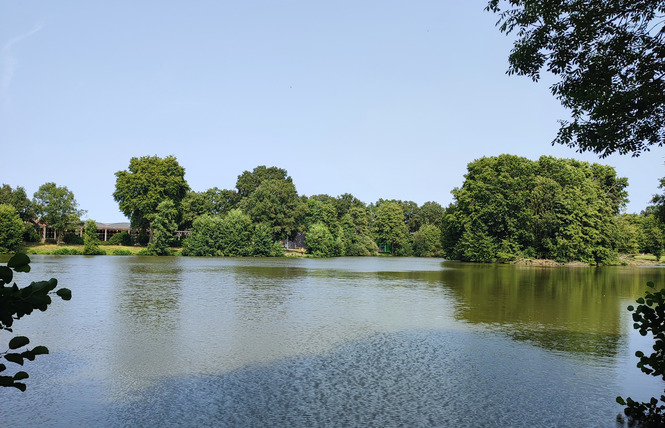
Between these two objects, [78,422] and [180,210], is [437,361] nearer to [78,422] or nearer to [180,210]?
[78,422]

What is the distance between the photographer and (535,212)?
194ft

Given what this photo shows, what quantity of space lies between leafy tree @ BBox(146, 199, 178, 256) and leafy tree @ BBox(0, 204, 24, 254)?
16.3 meters

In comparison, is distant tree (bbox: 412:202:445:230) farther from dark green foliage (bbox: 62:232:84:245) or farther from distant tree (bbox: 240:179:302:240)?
dark green foliage (bbox: 62:232:84:245)

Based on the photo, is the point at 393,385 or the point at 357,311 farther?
the point at 357,311

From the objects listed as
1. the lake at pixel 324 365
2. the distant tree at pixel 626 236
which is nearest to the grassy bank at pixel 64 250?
the lake at pixel 324 365

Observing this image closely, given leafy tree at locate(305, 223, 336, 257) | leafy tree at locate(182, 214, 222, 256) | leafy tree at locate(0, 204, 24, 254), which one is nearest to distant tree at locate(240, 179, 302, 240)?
leafy tree at locate(305, 223, 336, 257)

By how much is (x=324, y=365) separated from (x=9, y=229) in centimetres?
6713

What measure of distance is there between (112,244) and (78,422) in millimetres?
79057

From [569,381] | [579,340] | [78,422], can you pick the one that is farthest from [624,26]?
[78,422]

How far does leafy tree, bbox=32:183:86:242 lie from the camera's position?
238ft

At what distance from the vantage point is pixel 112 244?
78.0m

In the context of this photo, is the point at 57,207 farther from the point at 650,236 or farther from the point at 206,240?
the point at 650,236

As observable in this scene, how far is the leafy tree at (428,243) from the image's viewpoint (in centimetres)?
9688

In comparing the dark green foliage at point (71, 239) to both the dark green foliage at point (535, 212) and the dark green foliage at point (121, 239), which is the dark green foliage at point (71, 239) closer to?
the dark green foliage at point (121, 239)
